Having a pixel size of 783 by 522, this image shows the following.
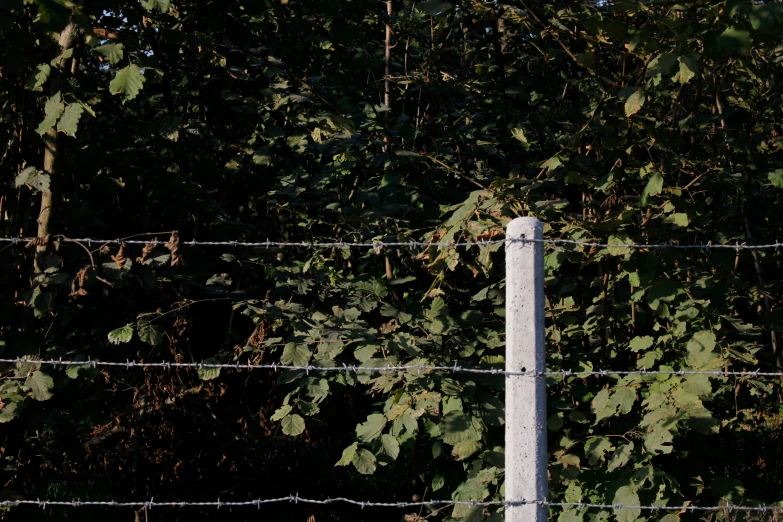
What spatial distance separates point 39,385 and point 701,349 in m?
2.63

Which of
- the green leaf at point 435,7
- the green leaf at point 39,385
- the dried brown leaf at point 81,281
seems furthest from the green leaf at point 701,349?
the green leaf at point 39,385

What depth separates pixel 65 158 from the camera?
3.95 m

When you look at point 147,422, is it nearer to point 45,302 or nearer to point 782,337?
point 45,302

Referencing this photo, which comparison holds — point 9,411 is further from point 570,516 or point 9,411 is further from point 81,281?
point 570,516

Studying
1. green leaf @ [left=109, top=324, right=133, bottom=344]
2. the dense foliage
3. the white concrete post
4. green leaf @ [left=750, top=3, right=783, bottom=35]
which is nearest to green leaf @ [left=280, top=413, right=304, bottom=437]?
the dense foliage

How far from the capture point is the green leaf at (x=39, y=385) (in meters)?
3.38

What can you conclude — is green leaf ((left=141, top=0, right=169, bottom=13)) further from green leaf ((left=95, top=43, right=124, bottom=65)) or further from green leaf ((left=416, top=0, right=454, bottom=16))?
green leaf ((left=416, top=0, right=454, bottom=16))

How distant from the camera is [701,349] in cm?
359

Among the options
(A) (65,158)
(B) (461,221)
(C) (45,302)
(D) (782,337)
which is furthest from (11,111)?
(D) (782,337)

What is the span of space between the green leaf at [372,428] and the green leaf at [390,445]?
33 mm

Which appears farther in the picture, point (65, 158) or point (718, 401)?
point (718, 401)

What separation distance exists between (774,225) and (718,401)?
3.84 ft

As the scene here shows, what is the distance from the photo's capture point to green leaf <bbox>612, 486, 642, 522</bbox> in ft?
10.9

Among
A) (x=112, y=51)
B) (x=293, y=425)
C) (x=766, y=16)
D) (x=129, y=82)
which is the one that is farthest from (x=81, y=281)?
(x=766, y=16)
